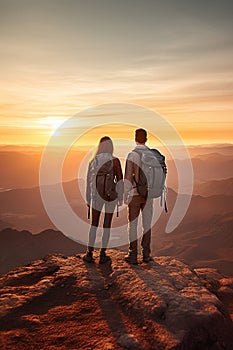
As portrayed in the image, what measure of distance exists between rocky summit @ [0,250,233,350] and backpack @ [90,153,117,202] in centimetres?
134

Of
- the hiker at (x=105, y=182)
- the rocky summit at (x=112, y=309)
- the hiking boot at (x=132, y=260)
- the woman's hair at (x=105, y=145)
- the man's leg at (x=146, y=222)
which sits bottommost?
the rocky summit at (x=112, y=309)

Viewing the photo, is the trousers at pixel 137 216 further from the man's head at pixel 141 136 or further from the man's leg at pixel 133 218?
the man's head at pixel 141 136

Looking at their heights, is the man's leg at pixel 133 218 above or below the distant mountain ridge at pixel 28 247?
above

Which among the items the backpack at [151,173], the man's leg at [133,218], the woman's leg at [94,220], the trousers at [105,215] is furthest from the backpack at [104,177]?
the backpack at [151,173]

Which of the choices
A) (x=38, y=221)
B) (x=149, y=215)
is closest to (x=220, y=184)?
(x=38, y=221)

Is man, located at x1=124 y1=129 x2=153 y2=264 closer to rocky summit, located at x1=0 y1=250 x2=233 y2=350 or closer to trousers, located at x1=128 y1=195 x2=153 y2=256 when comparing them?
trousers, located at x1=128 y1=195 x2=153 y2=256

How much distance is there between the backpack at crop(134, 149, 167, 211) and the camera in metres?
4.87

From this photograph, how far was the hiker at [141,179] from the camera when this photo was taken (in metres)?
4.89

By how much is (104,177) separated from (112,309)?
2.25 meters

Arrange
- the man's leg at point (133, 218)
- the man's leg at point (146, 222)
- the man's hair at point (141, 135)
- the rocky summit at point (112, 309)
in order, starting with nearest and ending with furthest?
the rocky summit at point (112, 309) < the man's hair at point (141, 135) < the man's leg at point (133, 218) < the man's leg at point (146, 222)

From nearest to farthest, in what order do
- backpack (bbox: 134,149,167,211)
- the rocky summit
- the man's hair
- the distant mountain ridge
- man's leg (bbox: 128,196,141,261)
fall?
1. the rocky summit
2. backpack (bbox: 134,149,167,211)
3. the man's hair
4. man's leg (bbox: 128,196,141,261)
5. the distant mountain ridge

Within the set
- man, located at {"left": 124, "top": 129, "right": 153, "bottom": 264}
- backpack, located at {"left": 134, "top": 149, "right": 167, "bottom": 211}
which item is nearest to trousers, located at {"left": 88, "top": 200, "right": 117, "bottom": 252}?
man, located at {"left": 124, "top": 129, "right": 153, "bottom": 264}

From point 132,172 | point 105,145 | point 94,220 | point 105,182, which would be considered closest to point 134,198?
point 132,172

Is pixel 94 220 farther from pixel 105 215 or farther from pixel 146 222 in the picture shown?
pixel 146 222
